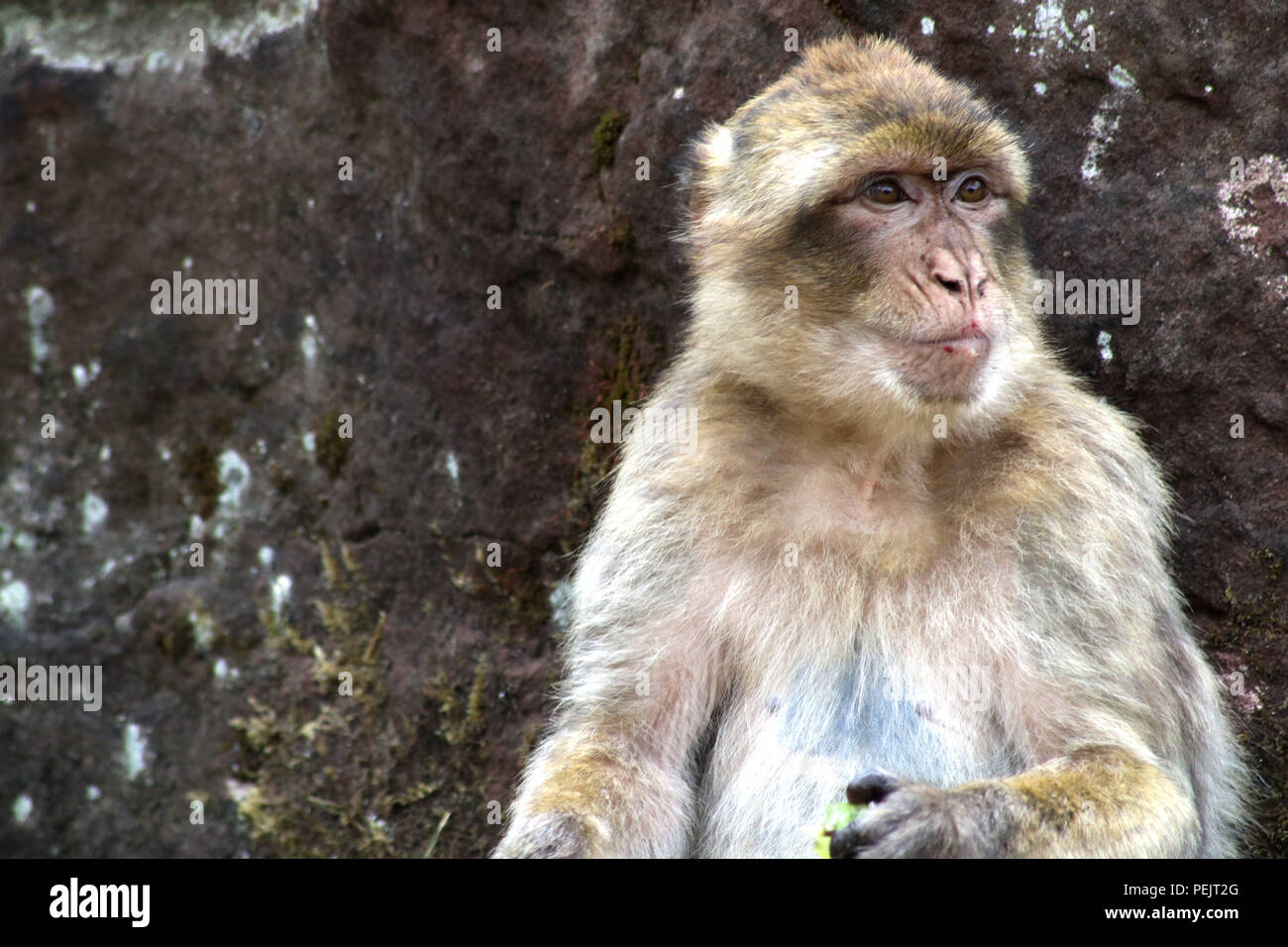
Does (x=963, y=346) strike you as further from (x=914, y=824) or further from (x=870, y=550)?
(x=914, y=824)

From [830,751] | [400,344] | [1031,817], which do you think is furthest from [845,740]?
[400,344]

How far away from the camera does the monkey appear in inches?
127

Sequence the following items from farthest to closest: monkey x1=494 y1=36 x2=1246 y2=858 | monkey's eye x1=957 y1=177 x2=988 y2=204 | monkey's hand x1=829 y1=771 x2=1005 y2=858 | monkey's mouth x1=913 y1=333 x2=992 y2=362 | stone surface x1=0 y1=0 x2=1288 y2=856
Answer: stone surface x1=0 y1=0 x2=1288 y2=856, monkey's eye x1=957 y1=177 x2=988 y2=204, monkey x1=494 y1=36 x2=1246 y2=858, monkey's mouth x1=913 y1=333 x2=992 y2=362, monkey's hand x1=829 y1=771 x2=1005 y2=858

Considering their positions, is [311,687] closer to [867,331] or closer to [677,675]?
[677,675]

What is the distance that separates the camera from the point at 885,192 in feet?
10.9

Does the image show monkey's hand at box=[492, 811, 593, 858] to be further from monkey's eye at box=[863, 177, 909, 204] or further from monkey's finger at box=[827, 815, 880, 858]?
monkey's eye at box=[863, 177, 909, 204]

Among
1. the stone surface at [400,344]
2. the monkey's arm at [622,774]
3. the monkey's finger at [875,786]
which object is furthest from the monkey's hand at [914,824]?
the stone surface at [400,344]

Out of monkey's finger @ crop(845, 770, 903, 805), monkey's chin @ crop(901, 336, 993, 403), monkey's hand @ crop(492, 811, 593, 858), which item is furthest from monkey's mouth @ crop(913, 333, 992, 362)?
monkey's hand @ crop(492, 811, 593, 858)

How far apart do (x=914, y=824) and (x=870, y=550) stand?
0.76m

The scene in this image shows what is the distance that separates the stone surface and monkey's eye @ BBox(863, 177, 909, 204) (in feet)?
2.72

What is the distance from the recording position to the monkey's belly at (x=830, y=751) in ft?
10.9

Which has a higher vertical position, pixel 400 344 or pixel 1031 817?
pixel 400 344

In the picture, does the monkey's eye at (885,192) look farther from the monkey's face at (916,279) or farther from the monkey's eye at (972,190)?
the monkey's eye at (972,190)

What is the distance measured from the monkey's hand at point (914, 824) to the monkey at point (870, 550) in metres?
0.11
